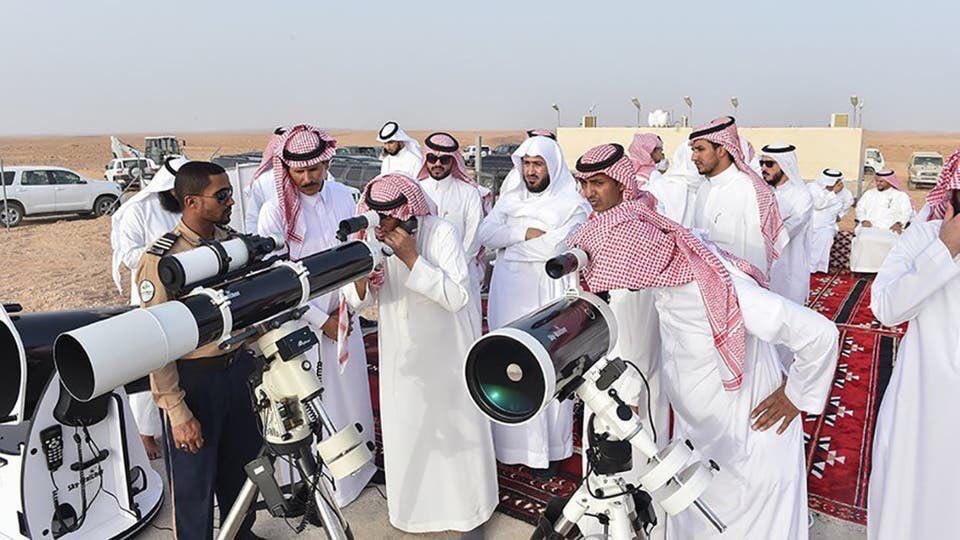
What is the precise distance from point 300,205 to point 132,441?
1.36 metres

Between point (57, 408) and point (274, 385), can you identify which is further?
point (57, 408)

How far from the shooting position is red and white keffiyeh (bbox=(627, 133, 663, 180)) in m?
6.75

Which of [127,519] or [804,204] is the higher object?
[804,204]

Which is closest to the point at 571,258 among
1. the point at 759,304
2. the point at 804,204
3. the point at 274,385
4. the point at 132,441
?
the point at 759,304

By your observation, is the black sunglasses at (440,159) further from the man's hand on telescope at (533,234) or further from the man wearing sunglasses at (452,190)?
the man's hand on telescope at (533,234)

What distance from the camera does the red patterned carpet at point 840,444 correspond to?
3.40 m

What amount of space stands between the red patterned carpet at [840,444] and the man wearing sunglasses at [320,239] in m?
0.53

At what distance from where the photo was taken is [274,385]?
186cm

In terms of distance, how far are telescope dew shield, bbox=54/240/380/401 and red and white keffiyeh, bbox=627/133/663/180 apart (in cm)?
536

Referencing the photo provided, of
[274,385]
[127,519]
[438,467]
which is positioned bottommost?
[127,519]

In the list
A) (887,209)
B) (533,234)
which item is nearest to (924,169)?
(887,209)

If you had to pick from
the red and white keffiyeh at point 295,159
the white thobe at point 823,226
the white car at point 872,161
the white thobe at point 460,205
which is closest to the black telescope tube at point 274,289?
the red and white keffiyeh at point 295,159

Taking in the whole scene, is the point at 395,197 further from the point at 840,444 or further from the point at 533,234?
the point at 840,444

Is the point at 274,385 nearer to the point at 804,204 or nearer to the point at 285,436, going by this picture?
the point at 285,436
